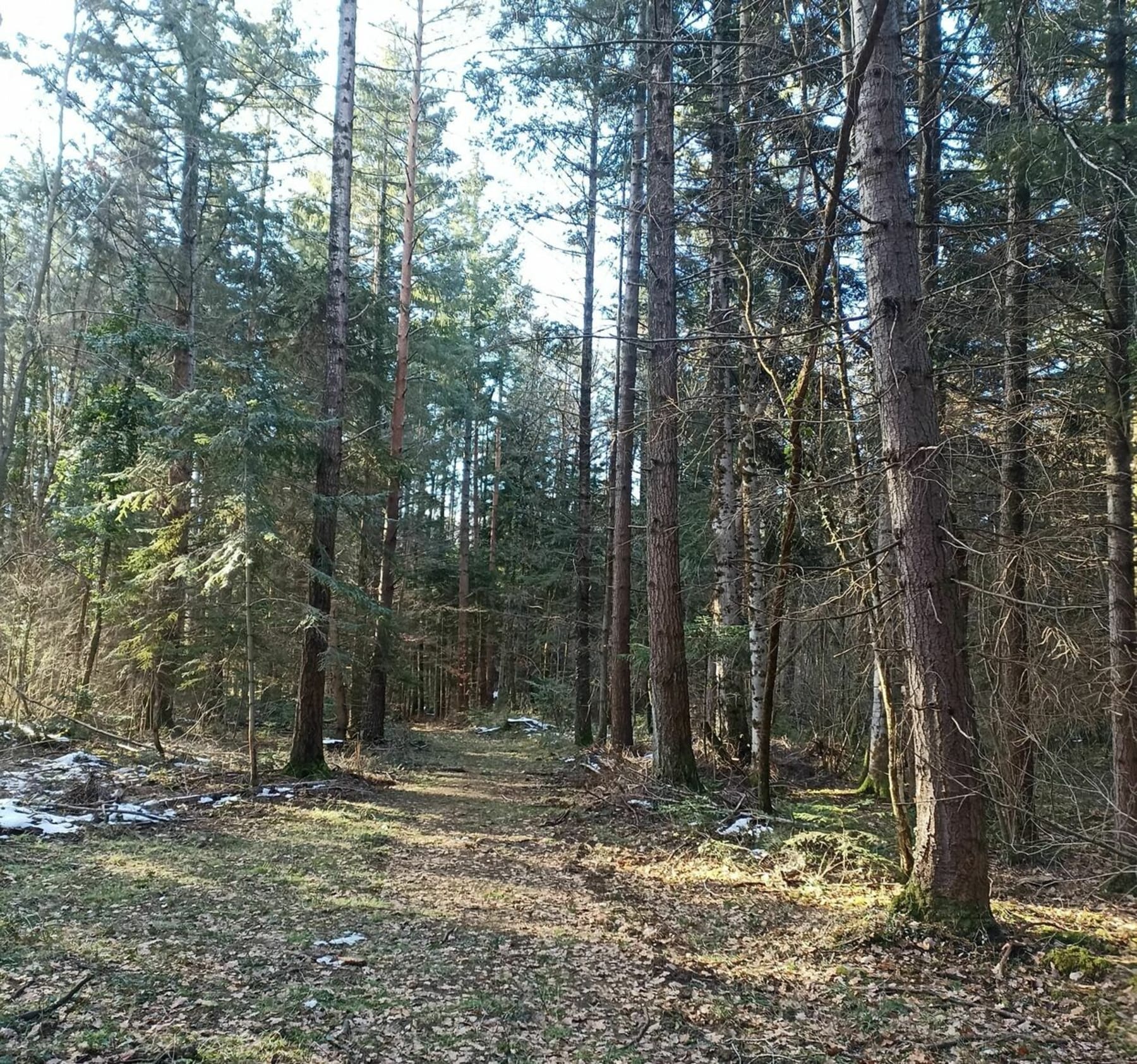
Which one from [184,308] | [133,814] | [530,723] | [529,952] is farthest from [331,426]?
[530,723]

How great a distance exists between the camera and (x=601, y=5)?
1045 cm

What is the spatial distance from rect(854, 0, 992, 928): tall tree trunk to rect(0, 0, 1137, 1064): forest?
0.03 m

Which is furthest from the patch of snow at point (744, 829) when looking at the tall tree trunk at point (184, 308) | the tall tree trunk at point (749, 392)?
the tall tree trunk at point (184, 308)

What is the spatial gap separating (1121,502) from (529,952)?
5707 mm

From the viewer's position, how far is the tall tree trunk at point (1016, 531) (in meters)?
5.21

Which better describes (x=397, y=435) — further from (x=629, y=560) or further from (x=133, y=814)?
(x=133, y=814)

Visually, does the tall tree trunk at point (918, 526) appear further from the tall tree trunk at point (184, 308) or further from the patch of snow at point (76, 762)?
the patch of snow at point (76, 762)

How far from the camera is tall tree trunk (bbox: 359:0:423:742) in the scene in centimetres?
1416

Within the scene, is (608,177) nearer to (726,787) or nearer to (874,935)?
(726,787)

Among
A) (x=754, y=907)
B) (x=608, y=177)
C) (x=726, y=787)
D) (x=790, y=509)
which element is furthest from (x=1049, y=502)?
(x=608, y=177)

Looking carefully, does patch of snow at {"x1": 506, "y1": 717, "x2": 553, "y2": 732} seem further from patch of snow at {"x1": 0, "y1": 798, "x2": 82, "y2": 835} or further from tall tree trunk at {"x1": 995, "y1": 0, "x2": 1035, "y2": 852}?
tall tree trunk at {"x1": 995, "y1": 0, "x2": 1035, "y2": 852}

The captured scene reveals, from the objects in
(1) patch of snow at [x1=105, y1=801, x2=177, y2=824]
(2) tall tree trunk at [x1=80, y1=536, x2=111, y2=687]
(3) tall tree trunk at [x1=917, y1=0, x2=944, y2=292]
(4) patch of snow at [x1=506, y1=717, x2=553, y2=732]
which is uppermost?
(3) tall tree trunk at [x1=917, y1=0, x2=944, y2=292]

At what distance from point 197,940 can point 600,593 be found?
19847 millimetres

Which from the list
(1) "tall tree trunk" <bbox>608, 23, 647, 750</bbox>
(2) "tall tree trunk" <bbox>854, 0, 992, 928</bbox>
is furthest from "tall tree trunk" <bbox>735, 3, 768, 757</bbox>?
(1) "tall tree trunk" <bbox>608, 23, 647, 750</bbox>
